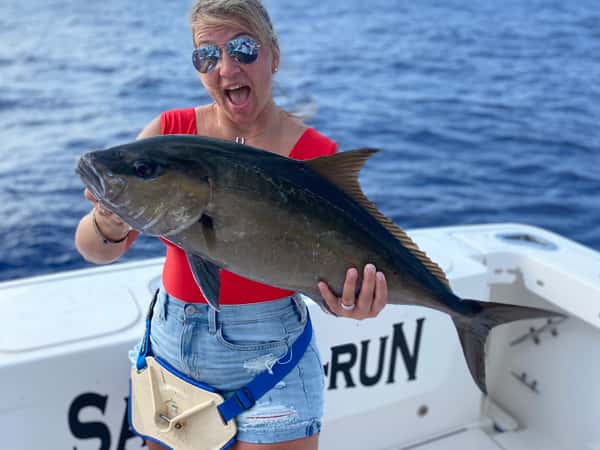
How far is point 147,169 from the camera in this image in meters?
1.78

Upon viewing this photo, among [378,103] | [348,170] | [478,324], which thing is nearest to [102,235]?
[348,170]

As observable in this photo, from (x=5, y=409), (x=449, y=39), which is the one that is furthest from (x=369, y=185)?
(x=449, y=39)

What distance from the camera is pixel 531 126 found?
1253 cm

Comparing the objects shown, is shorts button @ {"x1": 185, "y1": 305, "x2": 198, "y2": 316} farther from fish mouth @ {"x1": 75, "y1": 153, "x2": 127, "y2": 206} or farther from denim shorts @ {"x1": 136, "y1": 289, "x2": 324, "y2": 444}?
fish mouth @ {"x1": 75, "y1": 153, "x2": 127, "y2": 206}

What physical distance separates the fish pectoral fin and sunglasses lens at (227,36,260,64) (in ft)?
2.30

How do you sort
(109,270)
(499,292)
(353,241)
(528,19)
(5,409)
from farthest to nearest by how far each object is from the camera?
(528,19) < (499,292) < (109,270) < (5,409) < (353,241)

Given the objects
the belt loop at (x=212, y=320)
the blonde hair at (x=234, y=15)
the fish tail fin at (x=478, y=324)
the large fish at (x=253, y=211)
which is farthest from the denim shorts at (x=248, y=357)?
the blonde hair at (x=234, y=15)

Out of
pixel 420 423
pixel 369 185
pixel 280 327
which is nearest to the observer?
pixel 280 327

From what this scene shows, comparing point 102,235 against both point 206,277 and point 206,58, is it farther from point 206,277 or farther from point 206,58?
point 206,58

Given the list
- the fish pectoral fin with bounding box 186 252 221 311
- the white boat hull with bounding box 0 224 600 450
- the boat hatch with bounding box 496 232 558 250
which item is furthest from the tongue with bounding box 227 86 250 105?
the boat hatch with bounding box 496 232 558 250

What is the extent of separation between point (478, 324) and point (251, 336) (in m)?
0.78

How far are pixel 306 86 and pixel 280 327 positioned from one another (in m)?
12.8

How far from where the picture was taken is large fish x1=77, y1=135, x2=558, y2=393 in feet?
5.84

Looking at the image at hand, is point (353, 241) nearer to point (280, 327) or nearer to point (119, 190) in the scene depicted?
point (280, 327)
